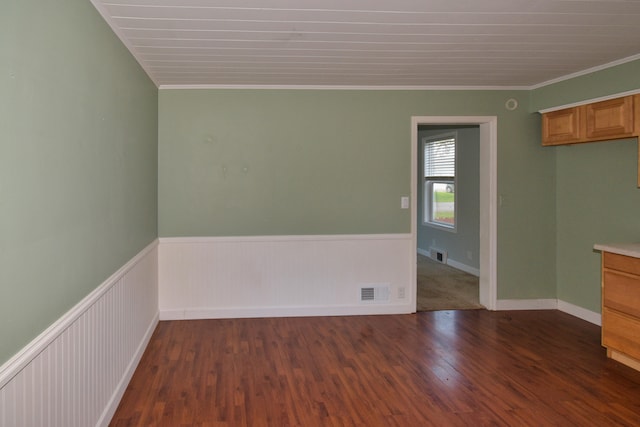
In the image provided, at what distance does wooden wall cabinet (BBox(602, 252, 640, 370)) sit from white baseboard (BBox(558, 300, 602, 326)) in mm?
984

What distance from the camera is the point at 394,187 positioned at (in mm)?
5238

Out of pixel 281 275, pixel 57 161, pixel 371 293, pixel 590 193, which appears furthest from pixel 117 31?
pixel 590 193

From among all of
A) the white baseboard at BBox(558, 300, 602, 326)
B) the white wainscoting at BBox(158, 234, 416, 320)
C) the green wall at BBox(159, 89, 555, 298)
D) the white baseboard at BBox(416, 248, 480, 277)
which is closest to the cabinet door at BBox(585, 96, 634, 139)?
the green wall at BBox(159, 89, 555, 298)

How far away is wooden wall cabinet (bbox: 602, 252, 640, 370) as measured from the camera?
359 cm

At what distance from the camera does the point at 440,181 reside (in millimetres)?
8609

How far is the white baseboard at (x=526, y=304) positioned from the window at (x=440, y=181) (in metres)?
2.75

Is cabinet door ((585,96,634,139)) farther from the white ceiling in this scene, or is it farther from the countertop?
the countertop

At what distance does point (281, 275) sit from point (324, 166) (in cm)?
116

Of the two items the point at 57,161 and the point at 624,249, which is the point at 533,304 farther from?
the point at 57,161

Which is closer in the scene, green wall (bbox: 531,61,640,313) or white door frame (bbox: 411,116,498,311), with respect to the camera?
green wall (bbox: 531,61,640,313)

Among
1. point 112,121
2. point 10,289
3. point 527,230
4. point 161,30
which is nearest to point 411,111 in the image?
point 527,230

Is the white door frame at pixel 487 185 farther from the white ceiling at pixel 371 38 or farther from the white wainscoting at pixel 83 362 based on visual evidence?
the white wainscoting at pixel 83 362

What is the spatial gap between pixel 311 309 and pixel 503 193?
7.44 feet

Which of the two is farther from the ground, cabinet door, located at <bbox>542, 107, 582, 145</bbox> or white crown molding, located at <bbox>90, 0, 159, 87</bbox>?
white crown molding, located at <bbox>90, 0, 159, 87</bbox>
